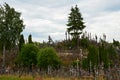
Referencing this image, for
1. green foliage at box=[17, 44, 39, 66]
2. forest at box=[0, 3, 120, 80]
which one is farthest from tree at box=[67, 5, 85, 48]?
green foliage at box=[17, 44, 39, 66]

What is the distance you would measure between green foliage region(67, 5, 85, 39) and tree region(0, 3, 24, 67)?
11622mm

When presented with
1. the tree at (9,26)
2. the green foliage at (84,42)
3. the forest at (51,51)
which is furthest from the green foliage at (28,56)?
the green foliage at (84,42)

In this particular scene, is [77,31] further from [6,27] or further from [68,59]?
[6,27]

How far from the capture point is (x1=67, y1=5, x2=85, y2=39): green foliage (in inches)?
3029

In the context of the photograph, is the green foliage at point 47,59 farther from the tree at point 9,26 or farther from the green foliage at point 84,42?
the green foliage at point 84,42

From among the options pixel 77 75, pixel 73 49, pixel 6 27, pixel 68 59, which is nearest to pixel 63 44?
A: pixel 73 49

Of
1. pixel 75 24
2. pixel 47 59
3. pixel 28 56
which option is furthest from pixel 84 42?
pixel 47 59

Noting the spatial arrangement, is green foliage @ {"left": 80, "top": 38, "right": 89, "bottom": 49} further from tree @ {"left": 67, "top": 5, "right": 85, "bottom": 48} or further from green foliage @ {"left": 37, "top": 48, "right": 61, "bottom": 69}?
green foliage @ {"left": 37, "top": 48, "right": 61, "bottom": 69}

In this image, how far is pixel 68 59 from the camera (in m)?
71.6

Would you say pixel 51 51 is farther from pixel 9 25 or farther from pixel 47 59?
pixel 9 25

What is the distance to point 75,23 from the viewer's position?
3039 inches

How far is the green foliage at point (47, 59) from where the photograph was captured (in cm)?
5956

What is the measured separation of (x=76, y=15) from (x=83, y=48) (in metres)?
7.42

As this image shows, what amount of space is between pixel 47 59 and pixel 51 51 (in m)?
1.53
